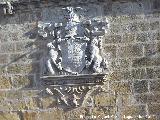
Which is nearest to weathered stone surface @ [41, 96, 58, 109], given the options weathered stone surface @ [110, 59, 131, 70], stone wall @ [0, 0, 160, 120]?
stone wall @ [0, 0, 160, 120]

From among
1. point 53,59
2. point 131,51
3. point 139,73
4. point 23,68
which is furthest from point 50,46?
point 139,73

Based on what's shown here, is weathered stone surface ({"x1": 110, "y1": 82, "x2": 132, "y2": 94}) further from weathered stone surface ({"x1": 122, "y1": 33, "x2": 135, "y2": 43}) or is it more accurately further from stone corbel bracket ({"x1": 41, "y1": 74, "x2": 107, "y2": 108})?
weathered stone surface ({"x1": 122, "y1": 33, "x2": 135, "y2": 43})

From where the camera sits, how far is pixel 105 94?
6.06 meters

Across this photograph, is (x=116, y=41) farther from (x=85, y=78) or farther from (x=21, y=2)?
(x=21, y=2)

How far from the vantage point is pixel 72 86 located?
20.0 feet

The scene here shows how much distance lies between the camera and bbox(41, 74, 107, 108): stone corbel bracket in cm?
606

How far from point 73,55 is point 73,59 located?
0.05 meters

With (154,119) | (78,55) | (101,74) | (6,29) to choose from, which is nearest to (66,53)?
(78,55)

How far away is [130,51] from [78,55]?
0.70 metres

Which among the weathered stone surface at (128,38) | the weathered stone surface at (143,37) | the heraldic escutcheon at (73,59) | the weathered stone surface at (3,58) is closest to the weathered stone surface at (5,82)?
the weathered stone surface at (3,58)

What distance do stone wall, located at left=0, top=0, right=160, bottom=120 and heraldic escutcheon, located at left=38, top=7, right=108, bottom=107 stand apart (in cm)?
11

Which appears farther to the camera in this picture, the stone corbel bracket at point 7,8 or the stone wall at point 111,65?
the stone corbel bracket at point 7,8

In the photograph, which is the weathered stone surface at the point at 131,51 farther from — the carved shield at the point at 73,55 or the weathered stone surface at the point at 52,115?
the weathered stone surface at the point at 52,115

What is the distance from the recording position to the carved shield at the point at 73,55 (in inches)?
239
